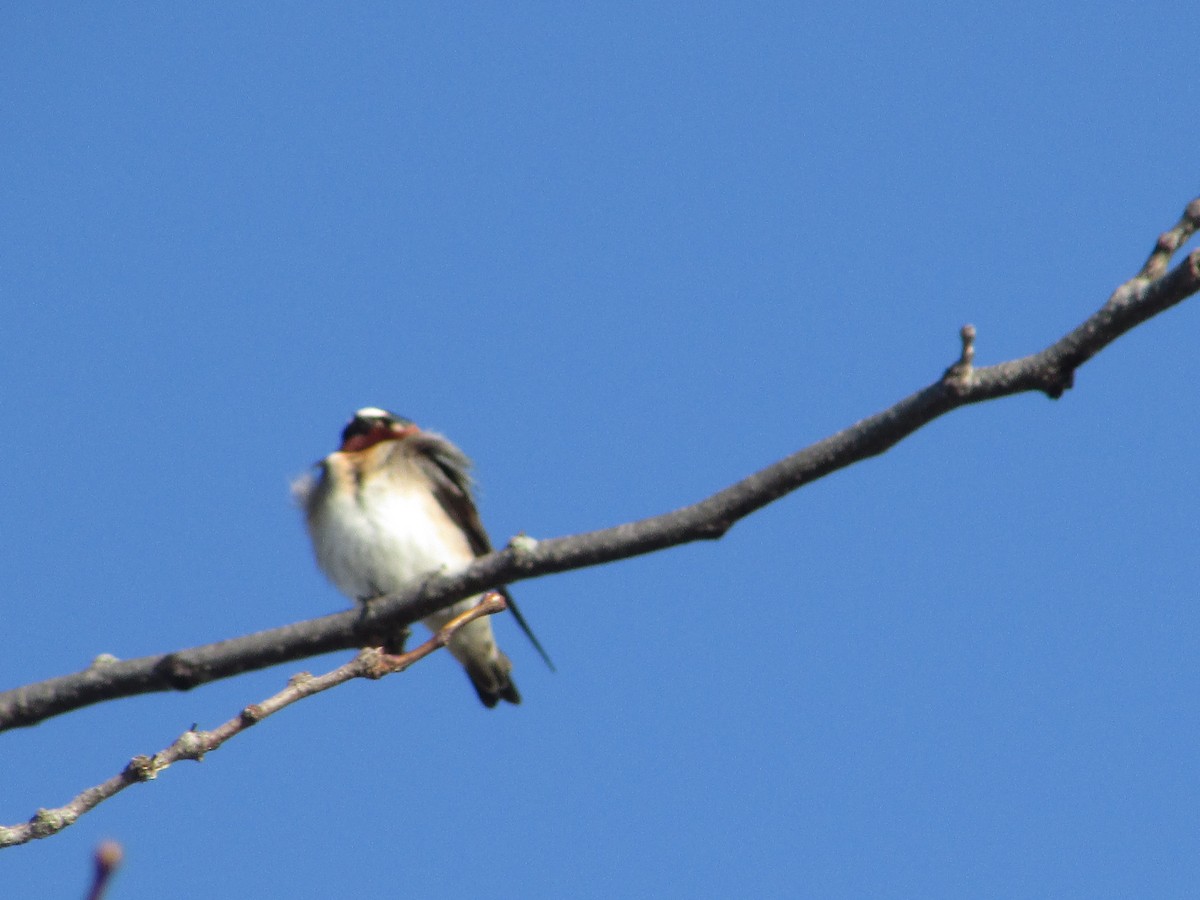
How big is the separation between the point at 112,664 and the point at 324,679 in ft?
2.56

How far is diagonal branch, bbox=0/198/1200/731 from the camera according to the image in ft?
11.0

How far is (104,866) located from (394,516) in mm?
6686

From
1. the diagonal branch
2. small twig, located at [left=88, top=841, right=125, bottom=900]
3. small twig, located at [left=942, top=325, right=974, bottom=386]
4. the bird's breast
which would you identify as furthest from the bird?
small twig, located at [left=88, top=841, right=125, bottom=900]

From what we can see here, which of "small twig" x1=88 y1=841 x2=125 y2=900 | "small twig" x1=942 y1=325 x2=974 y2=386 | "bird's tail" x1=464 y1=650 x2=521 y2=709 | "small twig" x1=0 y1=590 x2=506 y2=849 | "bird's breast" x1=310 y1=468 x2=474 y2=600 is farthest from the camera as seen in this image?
"bird's tail" x1=464 y1=650 x2=521 y2=709

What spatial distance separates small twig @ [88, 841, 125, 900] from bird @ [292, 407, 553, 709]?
6233 millimetres

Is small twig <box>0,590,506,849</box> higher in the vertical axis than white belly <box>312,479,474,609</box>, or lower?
lower

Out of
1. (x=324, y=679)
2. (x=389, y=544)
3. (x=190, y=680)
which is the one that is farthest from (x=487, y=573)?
(x=389, y=544)

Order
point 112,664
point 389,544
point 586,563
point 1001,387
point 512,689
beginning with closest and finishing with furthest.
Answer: point 1001,387, point 586,563, point 112,664, point 389,544, point 512,689

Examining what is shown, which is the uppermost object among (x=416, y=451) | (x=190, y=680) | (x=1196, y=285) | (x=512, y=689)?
(x=416, y=451)

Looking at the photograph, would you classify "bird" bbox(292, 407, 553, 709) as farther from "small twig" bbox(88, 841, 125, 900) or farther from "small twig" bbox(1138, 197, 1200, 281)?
"small twig" bbox(88, 841, 125, 900)

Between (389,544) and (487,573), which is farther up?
(389,544)

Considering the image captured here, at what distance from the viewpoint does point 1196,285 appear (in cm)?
319

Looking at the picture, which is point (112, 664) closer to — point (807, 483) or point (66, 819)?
point (66, 819)

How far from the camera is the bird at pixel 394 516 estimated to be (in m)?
8.37
